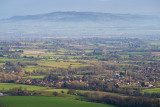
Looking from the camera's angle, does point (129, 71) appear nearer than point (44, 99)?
No

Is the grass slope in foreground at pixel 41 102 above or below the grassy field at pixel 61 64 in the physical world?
below

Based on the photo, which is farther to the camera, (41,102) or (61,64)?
(61,64)

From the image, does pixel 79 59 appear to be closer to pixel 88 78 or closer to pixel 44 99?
pixel 88 78

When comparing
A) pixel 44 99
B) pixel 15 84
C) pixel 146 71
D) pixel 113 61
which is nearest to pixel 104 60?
pixel 113 61

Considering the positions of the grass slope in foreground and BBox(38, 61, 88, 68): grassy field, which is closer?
the grass slope in foreground

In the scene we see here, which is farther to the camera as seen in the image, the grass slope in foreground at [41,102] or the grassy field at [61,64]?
the grassy field at [61,64]

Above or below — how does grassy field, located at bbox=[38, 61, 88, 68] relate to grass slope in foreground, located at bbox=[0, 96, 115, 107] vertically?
above

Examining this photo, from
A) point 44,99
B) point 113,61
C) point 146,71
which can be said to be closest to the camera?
point 44,99

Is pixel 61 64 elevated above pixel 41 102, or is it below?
above
